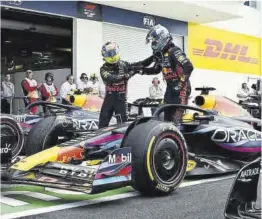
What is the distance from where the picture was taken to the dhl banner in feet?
68.9

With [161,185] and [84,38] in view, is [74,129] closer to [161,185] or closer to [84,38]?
[161,185]

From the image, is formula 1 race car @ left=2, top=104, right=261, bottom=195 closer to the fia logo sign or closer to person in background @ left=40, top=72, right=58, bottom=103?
person in background @ left=40, top=72, right=58, bottom=103

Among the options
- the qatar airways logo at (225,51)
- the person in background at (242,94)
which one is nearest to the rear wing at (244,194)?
the person in background at (242,94)

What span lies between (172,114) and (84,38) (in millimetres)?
10734

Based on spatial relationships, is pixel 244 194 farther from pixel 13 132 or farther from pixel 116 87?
pixel 13 132

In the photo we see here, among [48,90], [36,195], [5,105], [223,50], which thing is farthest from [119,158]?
[223,50]

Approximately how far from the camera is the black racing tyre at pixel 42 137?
6.22 m

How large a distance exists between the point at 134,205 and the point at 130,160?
472 millimetres

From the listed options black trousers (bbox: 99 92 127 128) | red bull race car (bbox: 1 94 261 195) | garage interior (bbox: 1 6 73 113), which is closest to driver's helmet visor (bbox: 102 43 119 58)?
black trousers (bbox: 99 92 127 128)

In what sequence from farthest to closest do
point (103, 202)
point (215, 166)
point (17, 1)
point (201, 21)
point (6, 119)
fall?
point (201, 21)
point (17, 1)
point (6, 119)
point (215, 166)
point (103, 202)

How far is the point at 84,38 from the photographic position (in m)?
16.6

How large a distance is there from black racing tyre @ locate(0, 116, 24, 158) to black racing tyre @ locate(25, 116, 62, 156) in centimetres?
52

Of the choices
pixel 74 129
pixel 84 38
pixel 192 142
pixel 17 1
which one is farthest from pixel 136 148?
pixel 84 38

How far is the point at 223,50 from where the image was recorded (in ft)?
73.9
